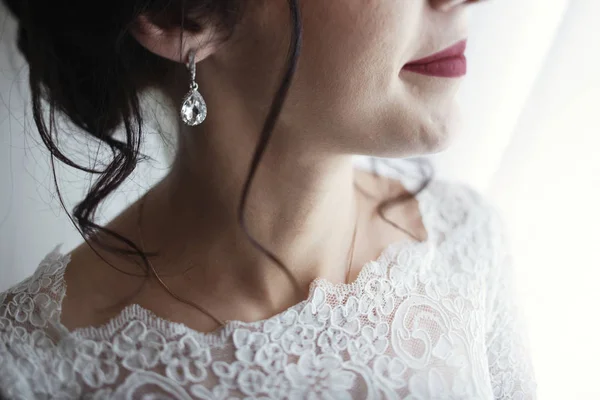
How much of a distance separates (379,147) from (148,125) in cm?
41

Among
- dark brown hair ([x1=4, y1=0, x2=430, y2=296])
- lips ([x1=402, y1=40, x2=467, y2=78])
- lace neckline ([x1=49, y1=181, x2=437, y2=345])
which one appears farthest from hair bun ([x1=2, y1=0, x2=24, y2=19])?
lips ([x1=402, y1=40, x2=467, y2=78])

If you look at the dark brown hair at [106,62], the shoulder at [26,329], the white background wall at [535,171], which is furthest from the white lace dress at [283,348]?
the white background wall at [535,171]

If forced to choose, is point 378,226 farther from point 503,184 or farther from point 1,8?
point 1,8

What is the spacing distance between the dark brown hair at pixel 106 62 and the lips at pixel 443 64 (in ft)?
0.55

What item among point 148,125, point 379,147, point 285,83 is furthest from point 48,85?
point 379,147

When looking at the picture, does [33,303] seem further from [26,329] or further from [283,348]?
[283,348]

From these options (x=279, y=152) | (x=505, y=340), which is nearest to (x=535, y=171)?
(x=505, y=340)

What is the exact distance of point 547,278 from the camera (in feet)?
3.83

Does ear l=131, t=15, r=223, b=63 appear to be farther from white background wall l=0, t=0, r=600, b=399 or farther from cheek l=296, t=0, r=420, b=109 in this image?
white background wall l=0, t=0, r=600, b=399

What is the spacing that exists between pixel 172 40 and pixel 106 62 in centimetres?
11

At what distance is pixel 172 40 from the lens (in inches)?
30.3

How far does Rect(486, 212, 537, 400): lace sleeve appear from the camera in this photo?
3.29ft

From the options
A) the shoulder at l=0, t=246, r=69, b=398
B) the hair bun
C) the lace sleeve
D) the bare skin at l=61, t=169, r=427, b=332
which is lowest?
the shoulder at l=0, t=246, r=69, b=398

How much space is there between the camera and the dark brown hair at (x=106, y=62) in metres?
0.74
